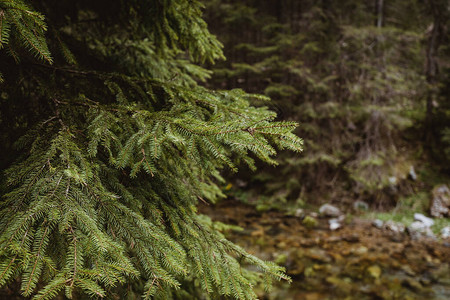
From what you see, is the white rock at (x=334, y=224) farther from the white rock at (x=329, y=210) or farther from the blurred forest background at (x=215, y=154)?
Answer: the white rock at (x=329, y=210)

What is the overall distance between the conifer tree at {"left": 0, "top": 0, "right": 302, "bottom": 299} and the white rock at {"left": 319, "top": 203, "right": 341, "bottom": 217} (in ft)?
23.1

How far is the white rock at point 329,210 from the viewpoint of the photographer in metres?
8.58

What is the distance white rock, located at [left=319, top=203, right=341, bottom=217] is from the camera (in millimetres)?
8578

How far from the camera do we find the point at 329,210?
28.5ft

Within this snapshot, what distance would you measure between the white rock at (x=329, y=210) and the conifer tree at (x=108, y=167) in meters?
7.05

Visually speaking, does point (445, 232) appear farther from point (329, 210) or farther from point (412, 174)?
point (329, 210)

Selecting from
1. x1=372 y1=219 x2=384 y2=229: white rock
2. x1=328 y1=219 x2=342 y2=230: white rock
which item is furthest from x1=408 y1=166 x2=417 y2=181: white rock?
x1=328 y1=219 x2=342 y2=230: white rock

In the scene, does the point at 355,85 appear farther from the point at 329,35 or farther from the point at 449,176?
the point at 449,176

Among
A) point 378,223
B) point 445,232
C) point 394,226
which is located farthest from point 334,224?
point 445,232

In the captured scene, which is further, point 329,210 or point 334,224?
point 329,210

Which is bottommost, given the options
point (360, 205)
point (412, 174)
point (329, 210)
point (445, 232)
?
point (329, 210)

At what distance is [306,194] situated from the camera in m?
9.34

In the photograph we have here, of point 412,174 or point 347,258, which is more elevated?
point 412,174

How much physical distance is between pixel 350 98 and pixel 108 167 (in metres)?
8.74
